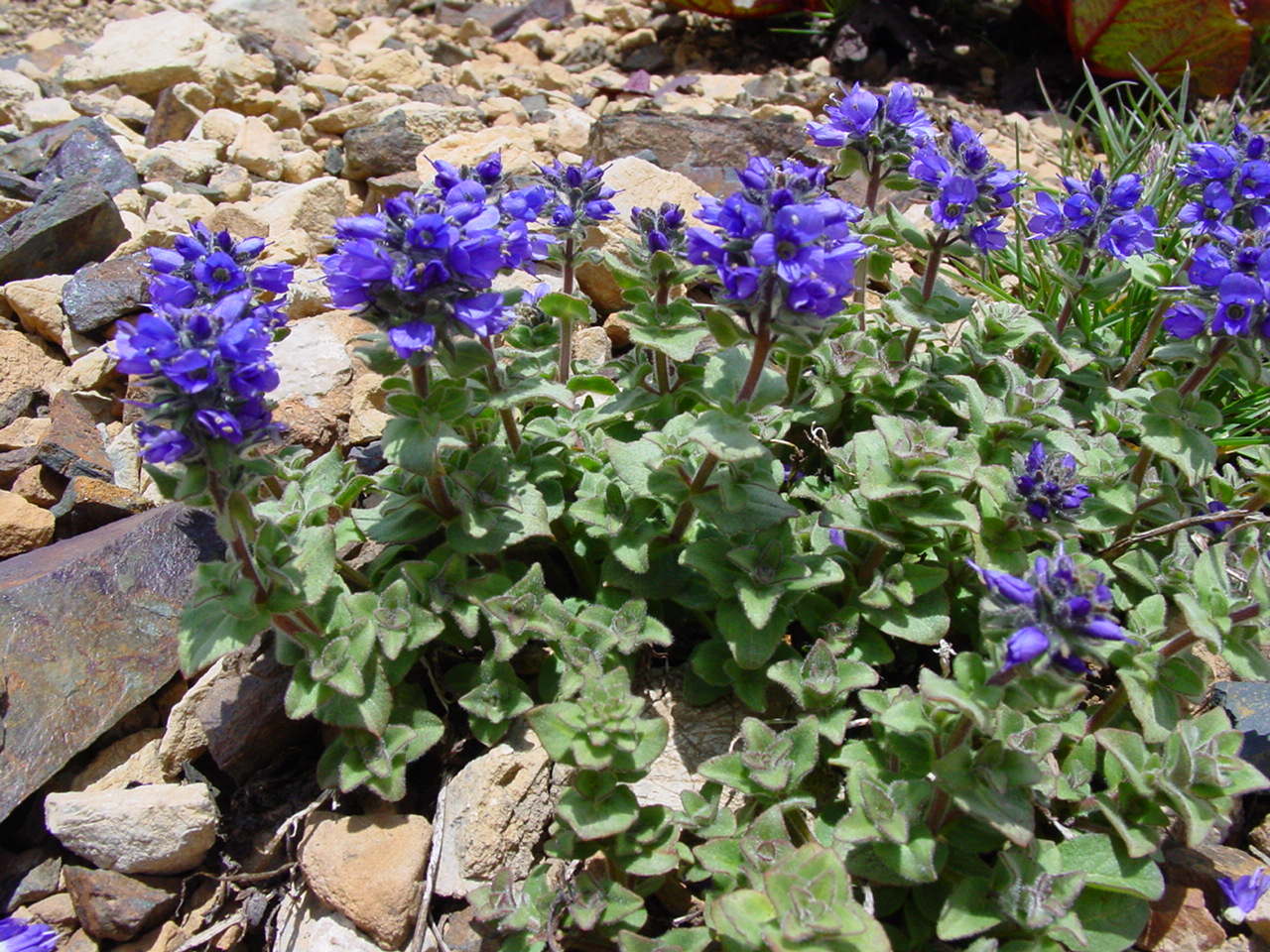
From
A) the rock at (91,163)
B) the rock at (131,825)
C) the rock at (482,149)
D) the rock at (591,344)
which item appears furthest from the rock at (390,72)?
the rock at (131,825)

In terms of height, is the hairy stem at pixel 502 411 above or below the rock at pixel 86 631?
above

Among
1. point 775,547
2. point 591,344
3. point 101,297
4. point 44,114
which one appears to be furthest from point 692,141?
point 44,114

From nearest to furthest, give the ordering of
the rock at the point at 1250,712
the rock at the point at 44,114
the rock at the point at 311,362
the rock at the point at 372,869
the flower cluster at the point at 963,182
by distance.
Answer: the rock at the point at 372,869, the rock at the point at 1250,712, the flower cluster at the point at 963,182, the rock at the point at 311,362, the rock at the point at 44,114

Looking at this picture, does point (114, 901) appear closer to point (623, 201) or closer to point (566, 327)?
point (566, 327)

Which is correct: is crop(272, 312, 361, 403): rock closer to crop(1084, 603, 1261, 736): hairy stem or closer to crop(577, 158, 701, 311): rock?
crop(577, 158, 701, 311): rock

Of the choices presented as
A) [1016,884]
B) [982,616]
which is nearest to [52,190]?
[982,616]

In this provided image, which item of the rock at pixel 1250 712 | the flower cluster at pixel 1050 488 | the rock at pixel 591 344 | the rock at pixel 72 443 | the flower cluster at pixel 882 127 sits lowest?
the rock at pixel 1250 712

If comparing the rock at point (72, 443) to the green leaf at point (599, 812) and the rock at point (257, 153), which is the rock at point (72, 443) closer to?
the rock at point (257, 153)
